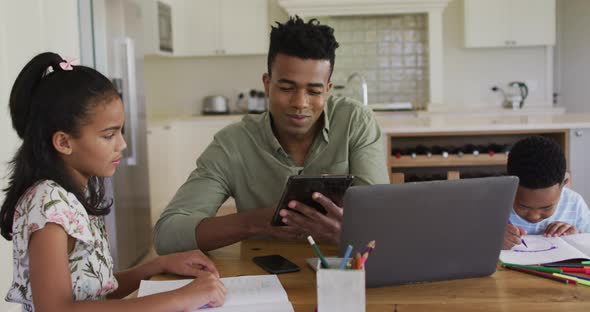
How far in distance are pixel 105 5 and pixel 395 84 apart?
3.40 meters

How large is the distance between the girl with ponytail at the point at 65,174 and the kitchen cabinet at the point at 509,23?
5086mm

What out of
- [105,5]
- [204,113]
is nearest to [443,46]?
[204,113]

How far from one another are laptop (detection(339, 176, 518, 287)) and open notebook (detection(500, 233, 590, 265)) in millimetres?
160

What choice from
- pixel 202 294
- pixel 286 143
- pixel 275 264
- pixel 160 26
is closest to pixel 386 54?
pixel 160 26

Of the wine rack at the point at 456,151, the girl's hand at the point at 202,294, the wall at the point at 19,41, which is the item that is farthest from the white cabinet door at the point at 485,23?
the girl's hand at the point at 202,294

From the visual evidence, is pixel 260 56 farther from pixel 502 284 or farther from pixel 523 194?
pixel 502 284

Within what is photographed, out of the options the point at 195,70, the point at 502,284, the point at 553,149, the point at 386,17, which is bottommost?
the point at 502,284

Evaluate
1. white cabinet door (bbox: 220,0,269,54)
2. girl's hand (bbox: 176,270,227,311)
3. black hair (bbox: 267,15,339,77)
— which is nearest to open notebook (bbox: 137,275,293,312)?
girl's hand (bbox: 176,270,227,311)

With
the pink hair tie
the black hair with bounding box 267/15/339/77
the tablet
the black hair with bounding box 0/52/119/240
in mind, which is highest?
the black hair with bounding box 267/15/339/77

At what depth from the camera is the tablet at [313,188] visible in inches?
51.0

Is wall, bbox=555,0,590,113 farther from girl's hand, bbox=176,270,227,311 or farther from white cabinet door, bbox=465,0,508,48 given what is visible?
girl's hand, bbox=176,270,227,311

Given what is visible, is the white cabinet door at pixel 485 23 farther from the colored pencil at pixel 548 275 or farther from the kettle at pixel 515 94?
the colored pencil at pixel 548 275

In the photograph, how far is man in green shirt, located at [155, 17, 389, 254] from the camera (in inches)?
68.2

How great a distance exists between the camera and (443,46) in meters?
6.15
